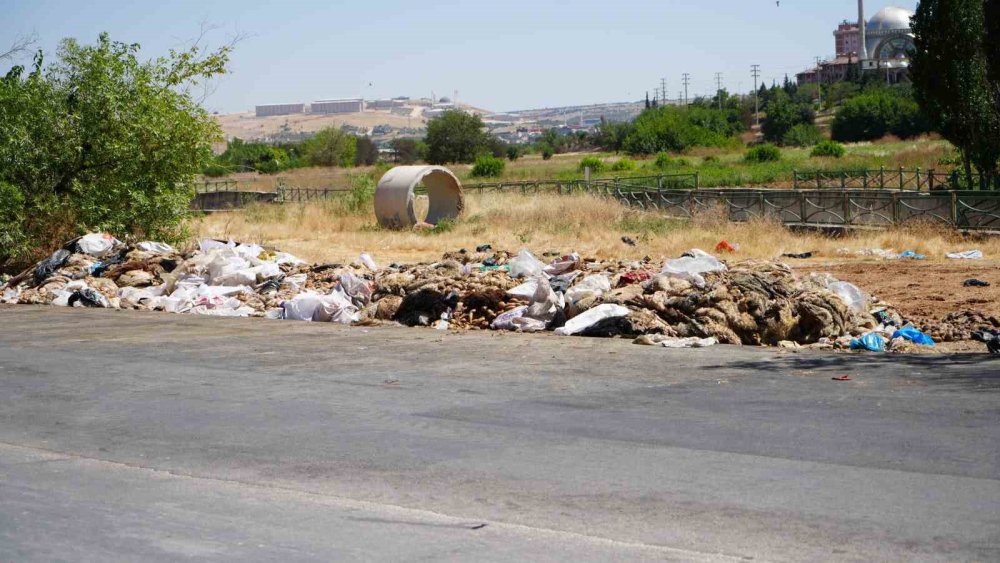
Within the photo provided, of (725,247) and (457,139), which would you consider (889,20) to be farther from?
(725,247)

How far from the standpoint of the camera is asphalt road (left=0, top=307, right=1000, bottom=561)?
202 inches

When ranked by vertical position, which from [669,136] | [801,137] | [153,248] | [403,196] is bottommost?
[153,248]

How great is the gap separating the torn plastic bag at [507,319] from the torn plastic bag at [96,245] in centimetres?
975

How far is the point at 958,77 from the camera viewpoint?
30125 millimetres

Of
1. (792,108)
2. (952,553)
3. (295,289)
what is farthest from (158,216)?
(792,108)

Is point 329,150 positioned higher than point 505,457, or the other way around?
point 329,150

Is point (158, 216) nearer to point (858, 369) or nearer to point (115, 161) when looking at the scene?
point (115, 161)

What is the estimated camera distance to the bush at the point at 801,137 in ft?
326

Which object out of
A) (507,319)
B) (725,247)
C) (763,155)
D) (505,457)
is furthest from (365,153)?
(505,457)

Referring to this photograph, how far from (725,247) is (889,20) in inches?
5931

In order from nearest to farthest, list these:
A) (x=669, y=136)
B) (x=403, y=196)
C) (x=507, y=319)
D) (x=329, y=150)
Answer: (x=507, y=319) → (x=403, y=196) → (x=669, y=136) → (x=329, y=150)

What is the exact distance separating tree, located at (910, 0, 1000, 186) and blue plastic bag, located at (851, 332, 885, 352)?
2000 cm

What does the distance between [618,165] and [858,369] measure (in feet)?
229

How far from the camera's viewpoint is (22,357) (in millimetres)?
12023
